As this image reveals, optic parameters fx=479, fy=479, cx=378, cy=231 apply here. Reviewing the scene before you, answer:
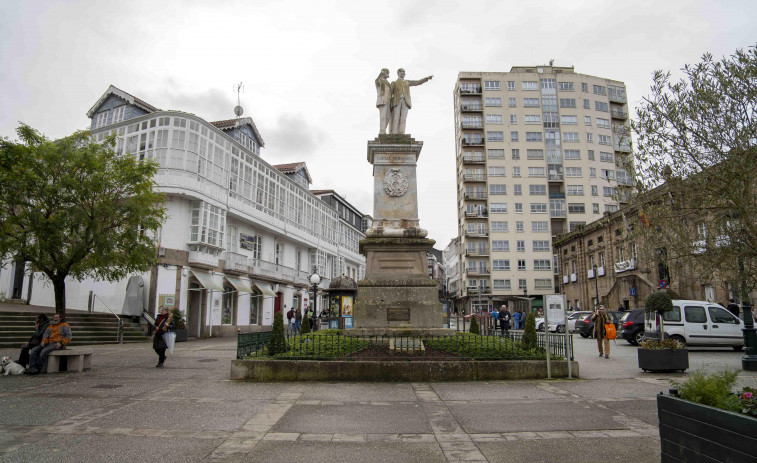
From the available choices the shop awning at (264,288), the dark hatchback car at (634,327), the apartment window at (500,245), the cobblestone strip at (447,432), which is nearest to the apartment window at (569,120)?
the apartment window at (500,245)

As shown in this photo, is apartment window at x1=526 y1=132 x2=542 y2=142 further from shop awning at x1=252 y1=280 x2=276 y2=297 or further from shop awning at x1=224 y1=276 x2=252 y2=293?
shop awning at x1=224 y1=276 x2=252 y2=293

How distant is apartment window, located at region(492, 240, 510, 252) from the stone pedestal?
167ft

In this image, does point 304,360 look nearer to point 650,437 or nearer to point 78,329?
point 650,437

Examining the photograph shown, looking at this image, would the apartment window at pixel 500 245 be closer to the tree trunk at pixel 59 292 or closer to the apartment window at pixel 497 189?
the apartment window at pixel 497 189

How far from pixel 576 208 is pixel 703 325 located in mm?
48295

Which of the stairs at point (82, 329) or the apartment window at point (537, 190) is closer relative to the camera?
the stairs at point (82, 329)

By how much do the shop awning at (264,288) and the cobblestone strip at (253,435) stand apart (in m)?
28.3

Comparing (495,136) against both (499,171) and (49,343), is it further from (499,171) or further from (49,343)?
(49,343)

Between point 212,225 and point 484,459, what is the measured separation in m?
26.2

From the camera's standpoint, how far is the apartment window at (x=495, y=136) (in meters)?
63.7

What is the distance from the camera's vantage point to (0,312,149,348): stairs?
61.9 ft

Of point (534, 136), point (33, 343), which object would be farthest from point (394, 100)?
point (534, 136)

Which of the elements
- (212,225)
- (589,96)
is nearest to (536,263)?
(589,96)

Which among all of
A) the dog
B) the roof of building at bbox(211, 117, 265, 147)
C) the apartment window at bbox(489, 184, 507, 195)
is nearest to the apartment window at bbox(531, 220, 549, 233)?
the apartment window at bbox(489, 184, 507, 195)
